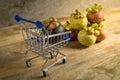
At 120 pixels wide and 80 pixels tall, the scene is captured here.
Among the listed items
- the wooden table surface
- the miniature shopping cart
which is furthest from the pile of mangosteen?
the miniature shopping cart

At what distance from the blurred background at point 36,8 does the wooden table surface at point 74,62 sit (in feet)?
0.89

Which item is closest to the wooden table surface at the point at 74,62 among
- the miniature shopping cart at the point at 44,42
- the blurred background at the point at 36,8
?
the miniature shopping cart at the point at 44,42

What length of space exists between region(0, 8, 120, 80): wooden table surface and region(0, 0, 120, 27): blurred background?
0.89 feet

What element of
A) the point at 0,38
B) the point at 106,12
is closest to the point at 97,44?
the point at 0,38

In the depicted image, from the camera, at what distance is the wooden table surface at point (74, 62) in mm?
962

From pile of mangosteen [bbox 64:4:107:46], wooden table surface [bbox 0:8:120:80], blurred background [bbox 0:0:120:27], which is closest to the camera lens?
wooden table surface [bbox 0:8:120:80]

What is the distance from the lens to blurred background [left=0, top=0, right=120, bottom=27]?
1.60 m

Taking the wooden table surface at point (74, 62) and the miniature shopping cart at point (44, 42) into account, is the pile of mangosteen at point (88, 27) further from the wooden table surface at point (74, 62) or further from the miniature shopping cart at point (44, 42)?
the miniature shopping cart at point (44, 42)

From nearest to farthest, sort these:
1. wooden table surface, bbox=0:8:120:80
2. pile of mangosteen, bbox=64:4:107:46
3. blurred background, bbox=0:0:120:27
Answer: wooden table surface, bbox=0:8:120:80
pile of mangosteen, bbox=64:4:107:46
blurred background, bbox=0:0:120:27

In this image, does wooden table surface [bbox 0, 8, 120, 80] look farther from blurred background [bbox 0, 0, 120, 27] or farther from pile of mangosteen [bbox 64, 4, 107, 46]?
blurred background [bbox 0, 0, 120, 27]

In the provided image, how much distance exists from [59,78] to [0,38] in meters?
0.63

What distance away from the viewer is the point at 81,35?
1.23 m

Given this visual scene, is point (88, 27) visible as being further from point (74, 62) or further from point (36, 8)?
point (36, 8)

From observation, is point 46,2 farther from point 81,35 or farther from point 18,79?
point 18,79
